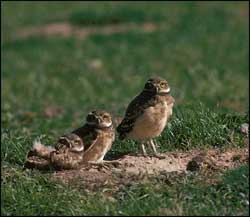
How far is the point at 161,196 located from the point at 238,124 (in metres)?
2.51

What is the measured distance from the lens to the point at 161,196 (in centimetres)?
774

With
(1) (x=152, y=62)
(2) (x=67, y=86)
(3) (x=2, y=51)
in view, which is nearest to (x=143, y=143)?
(2) (x=67, y=86)

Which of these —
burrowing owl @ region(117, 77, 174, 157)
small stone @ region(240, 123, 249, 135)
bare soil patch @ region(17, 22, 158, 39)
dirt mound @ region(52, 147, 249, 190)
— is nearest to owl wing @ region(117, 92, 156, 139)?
burrowing owl @ region(117, 77, 174, 157)

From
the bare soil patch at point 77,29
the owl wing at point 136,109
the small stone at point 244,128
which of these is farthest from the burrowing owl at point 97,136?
the bare soil patch at point 77,29

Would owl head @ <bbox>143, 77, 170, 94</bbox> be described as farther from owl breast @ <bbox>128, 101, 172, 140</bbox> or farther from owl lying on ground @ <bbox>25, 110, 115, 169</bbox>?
owl lying on ground @ <bbox>25, 110, 115, 169</bbox>

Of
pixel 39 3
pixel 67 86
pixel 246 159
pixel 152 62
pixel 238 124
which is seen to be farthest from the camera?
pixel 39 3

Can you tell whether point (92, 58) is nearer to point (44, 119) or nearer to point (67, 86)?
point (67, 86)

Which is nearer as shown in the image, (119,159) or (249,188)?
(249,188)

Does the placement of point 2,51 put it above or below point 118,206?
below

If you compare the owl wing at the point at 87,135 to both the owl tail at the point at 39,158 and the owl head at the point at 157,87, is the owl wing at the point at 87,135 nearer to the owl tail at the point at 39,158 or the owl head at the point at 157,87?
the owl tail at the point at 39,158

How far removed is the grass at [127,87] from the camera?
778cm

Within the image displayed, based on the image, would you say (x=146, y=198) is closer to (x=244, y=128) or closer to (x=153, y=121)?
(x=153, y=121)

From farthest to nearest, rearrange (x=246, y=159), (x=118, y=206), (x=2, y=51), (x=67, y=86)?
(x=2, y=51) → (x=67, y=86) → (x=246, y=159) → (x=118, y=206)

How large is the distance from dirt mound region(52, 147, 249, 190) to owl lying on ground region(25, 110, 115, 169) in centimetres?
10
